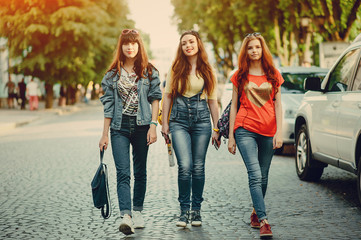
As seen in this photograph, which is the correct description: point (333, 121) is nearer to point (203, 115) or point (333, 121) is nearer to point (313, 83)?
point (313, 83)

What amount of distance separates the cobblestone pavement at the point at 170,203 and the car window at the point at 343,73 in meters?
1.27

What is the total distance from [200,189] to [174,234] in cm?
54

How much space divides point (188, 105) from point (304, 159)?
142 inches

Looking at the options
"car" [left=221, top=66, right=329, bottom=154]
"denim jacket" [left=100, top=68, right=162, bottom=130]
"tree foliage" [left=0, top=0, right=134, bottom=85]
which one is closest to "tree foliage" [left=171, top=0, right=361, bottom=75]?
"tree foliage" [left=0, top=0, right=134, bottom=85]

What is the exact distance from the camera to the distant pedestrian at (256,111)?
564 centimetres

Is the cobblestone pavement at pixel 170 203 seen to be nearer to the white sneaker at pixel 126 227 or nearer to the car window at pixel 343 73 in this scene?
the white sneaker at pixel 126 227

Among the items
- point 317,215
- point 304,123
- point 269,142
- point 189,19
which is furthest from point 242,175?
point 189,19

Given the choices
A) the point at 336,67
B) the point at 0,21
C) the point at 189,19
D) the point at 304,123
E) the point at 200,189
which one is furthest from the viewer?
the point at 189,19

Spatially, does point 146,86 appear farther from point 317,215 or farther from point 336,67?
point 336,67

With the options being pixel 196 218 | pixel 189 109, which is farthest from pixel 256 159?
pixel 196 218

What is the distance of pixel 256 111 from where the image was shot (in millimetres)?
5645

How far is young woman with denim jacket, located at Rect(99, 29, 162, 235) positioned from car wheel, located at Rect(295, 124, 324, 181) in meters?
3.43

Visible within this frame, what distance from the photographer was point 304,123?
9.13m

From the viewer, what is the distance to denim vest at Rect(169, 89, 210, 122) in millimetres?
5812
